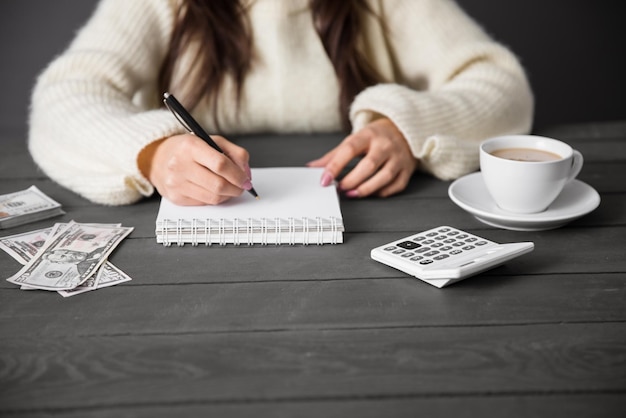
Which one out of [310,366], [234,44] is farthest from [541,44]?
[310,366]

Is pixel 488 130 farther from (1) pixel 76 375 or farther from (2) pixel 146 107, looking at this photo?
(1) pixel 76 375

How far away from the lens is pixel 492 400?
0.67 meters

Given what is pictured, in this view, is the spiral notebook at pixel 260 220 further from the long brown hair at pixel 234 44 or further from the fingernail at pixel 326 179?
the long brown hair at pixel 234 44

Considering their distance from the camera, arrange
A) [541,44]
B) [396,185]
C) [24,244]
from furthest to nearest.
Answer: [541,44] < [396,185] < [24,244]

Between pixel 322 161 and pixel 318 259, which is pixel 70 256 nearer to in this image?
pixel 318 259

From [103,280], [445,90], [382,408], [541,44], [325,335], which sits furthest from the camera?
[541,44]

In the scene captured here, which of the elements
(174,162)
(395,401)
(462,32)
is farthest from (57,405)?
(462,32)

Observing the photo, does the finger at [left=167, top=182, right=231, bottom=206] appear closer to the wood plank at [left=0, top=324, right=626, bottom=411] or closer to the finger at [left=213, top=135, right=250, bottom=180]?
the finger at [left=213, top=135, right=250, bottom=180]

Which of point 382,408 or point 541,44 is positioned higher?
point 382,408

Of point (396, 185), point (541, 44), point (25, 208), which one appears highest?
point (25, 208)

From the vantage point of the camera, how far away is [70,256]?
38.5 inches

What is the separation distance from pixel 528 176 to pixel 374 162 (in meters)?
0.29

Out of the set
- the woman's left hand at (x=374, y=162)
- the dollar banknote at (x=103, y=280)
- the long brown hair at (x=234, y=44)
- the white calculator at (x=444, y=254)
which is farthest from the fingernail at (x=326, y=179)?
the long brown hair at (x=234, y=44)

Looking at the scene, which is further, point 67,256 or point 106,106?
point 106,106
